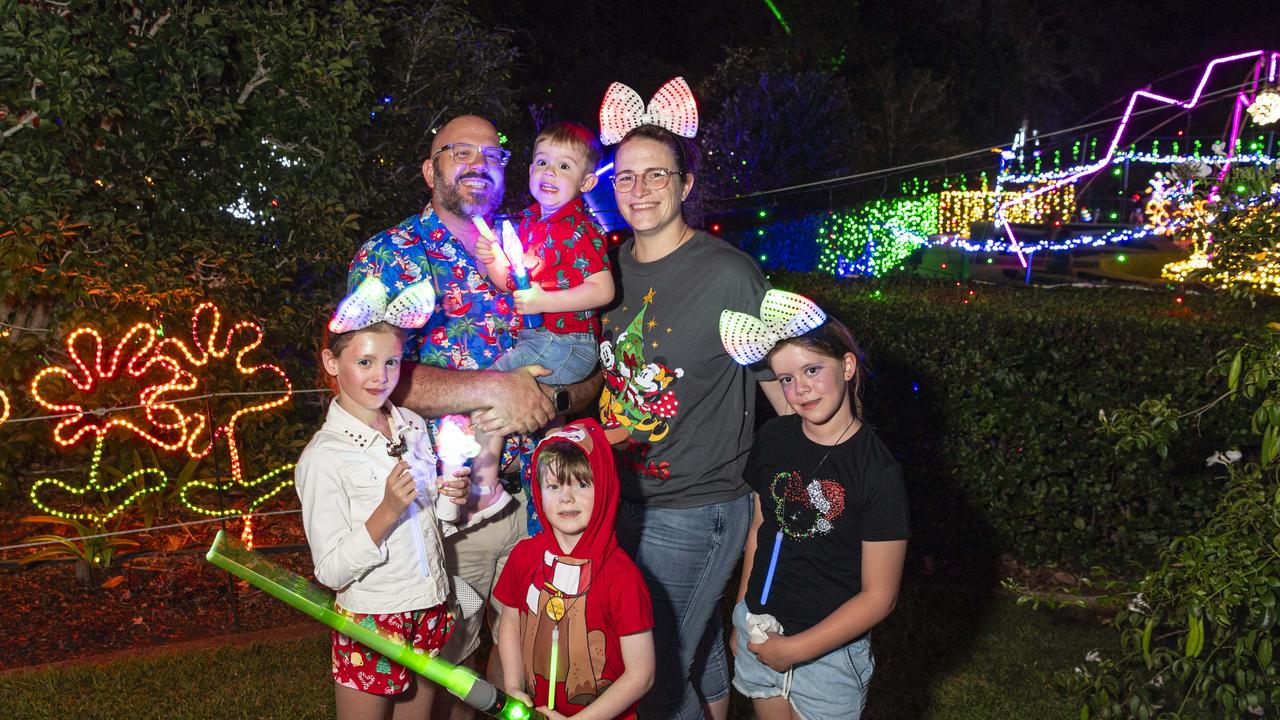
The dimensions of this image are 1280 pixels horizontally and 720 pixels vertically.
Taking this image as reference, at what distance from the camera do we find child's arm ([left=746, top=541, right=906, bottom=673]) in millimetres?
2713

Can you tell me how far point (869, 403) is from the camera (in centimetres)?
577

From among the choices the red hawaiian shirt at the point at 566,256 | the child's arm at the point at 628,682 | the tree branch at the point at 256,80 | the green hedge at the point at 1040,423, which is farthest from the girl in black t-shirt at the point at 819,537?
the tree branch at the point at 256,80

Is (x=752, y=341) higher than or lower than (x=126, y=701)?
higher

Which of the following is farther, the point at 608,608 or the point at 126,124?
the point at 126,124

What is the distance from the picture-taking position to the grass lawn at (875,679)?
4.23 m

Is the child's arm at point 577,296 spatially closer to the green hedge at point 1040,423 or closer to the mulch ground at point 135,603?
the mulch ground at point 135,603

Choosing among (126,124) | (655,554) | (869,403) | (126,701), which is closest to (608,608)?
(655,554)

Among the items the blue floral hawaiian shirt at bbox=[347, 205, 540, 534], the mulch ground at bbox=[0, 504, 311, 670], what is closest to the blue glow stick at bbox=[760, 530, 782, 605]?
the blue floral hawaiian shirt at bbox=[347, 205, 540, 534]

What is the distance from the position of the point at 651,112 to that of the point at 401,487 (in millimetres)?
1318

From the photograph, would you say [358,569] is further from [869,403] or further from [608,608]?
[869,403]

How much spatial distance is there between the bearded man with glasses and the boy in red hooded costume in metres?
0.39

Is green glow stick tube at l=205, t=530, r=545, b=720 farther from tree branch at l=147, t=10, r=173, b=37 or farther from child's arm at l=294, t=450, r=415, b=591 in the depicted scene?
tree branch at l=147, t=10, r=173, b=37

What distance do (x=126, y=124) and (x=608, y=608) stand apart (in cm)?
379

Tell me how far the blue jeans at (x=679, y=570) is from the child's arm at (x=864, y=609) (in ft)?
1.25
